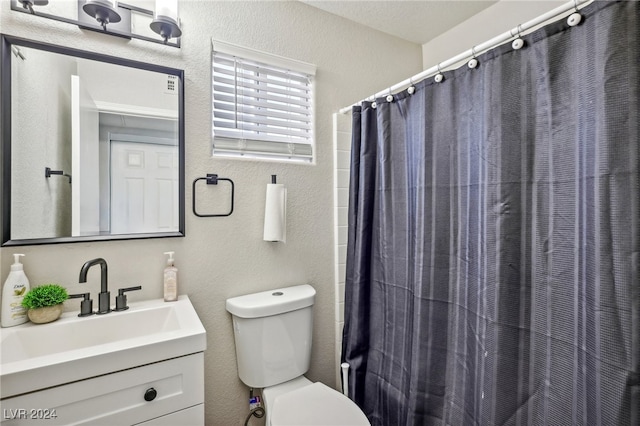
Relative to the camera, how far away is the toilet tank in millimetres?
1373

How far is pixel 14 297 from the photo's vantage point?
1036 mm

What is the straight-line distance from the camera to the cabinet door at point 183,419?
942 millimetres

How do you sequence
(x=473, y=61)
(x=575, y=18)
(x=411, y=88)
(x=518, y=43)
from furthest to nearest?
1. (x=411, y=88)
2. (x=473, y=61)
3. (x=518, y=43)
4. (x=575, y=18)

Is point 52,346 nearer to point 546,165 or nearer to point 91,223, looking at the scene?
point 91,223

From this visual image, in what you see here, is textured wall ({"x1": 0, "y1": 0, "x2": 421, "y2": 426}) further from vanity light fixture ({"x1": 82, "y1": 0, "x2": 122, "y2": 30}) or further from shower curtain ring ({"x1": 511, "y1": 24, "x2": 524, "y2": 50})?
shower curtain ring ({"x1": 511, "y1": 24, "x2": 524, "y2": 50})

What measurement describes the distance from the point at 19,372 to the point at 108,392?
22 cm

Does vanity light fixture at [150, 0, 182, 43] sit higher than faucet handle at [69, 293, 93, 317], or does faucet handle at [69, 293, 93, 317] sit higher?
vanity light fixture at [150, 0, 182, 43]

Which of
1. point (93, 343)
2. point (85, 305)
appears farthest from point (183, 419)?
point (85, 305)

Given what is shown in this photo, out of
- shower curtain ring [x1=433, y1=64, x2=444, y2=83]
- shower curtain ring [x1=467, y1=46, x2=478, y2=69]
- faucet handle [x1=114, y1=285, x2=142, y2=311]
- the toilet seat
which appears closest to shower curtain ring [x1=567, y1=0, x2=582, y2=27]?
shower curtain ring [x1=467, y1=46, x2=478, y2=69]

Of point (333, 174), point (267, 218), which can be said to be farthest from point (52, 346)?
point (333, 174)

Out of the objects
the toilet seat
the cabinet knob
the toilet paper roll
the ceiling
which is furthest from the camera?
the ceiling

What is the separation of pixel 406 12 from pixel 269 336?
191cm

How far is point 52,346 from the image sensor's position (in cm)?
105

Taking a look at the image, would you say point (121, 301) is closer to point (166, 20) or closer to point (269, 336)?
point (269, 336)
